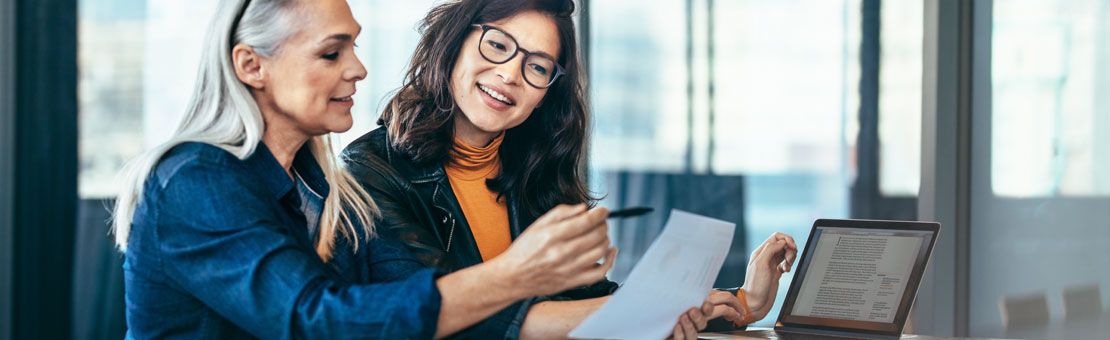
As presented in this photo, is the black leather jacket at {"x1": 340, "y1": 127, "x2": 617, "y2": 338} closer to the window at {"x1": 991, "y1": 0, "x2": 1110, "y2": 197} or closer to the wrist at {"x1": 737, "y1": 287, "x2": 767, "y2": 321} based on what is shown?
the wrist at {"x1": 737, "y1": 287, "x2": 767, "y2": 321}

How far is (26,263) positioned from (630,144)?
233 centimetres

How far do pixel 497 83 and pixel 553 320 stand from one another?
46 centimetres

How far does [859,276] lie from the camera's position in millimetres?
1429

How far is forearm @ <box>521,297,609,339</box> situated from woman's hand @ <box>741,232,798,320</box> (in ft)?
1.28

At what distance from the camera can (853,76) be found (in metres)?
3.86

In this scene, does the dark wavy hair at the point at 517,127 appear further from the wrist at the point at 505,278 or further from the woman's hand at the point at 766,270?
the wrist at the point at 505,278

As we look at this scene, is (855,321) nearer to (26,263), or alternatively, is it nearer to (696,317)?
(696,317)

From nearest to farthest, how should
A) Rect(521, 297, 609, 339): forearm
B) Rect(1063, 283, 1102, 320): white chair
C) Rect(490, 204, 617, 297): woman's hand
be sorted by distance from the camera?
Rect(490, 204, 617, 297): woman's hand
Rect(521, 297, 609, 339): forearm
Rect(1063, 283, 1102, 320): white chair

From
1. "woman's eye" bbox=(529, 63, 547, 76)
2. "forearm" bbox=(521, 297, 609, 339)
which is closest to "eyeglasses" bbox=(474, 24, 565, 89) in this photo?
"woman's eye" bbox=(529, 63, 547, 76)

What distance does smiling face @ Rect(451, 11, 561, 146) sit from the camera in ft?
5.21

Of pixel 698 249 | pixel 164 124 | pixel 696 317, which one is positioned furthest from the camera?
pixel 164 124

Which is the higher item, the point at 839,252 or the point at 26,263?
the point at 839,252

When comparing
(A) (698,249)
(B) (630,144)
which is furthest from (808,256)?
(B) (630,144)

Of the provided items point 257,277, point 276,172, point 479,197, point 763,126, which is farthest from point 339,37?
point 763,126
